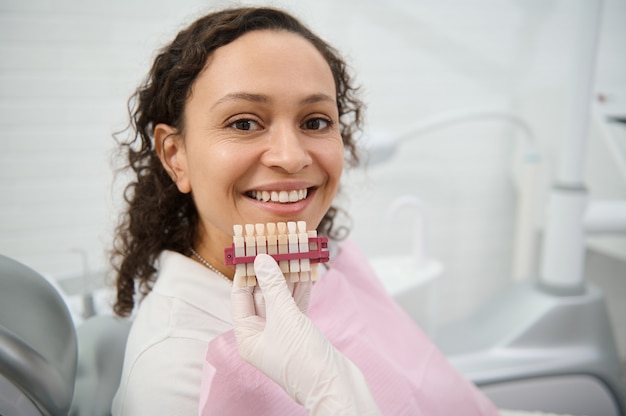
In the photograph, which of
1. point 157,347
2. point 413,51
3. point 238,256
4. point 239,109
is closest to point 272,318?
point 238,256

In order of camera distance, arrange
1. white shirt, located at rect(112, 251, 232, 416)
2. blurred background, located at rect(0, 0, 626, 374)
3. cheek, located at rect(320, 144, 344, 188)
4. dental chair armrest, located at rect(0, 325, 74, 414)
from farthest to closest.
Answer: blurred background, located at rect(0, 0, 626, 374) → cheek, located at rect(320, 144, 344, 188) → white shirt, located at rect(112, 251, 232, 416) → dental chair armrest, located at rect(0, 325, 74, 414)

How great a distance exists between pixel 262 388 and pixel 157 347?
6.2 inches

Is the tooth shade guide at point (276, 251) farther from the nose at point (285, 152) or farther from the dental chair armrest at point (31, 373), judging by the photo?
the dental chair armrest at point (31, 373)

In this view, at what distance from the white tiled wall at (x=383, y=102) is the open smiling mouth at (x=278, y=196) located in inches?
26.2

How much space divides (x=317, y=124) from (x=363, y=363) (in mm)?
406

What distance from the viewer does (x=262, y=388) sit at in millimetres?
663

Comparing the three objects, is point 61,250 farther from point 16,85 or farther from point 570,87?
point 570,87

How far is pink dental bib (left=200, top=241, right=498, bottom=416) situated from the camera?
632mm

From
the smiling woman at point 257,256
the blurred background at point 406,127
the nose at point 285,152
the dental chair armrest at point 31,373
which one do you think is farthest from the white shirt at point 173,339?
the blurred background at point 406,127

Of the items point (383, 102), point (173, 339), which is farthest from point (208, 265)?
point (383, 102)

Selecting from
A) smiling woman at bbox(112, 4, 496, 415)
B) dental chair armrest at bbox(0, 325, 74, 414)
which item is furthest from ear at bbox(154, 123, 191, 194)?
dental chair armrest at bbox(0, 325, 74, 414)

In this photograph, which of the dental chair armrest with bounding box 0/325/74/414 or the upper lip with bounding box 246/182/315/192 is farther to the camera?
the upper lip with bounding box 246/182/315/192

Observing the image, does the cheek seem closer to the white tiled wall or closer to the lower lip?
the lower lip

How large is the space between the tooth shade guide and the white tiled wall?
29.0 inches
